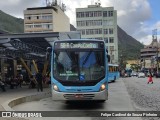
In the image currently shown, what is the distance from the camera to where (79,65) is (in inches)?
667

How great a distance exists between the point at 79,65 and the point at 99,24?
11462 centimetres

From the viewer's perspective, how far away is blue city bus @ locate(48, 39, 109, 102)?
649 inches

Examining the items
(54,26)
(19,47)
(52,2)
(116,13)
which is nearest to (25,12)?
(54,26)

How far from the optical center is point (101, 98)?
16500 mm

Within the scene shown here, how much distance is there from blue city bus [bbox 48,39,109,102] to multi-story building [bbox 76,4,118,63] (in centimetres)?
11122

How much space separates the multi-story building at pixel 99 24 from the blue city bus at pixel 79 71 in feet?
365

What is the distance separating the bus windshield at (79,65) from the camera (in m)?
16.8

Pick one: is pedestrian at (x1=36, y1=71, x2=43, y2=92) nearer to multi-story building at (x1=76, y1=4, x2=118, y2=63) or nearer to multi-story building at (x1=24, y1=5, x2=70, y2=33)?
multi-story building at (x1=24, y1=5, x2=70, y2=33)

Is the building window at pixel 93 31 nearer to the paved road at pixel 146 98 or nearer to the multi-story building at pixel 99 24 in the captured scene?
the multi-story building at pixel 99 24

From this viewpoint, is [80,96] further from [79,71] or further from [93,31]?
[93,31]

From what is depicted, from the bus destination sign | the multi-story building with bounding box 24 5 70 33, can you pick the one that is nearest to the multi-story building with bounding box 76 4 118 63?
the multi-story building with bounding box 24 5 70 33

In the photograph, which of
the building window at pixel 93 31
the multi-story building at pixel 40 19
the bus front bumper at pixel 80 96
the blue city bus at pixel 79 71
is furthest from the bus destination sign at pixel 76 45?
the building window at pixel 93 31

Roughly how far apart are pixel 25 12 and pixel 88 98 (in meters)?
110

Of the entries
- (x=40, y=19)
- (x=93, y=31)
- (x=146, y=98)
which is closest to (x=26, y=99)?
(x=146, y=98)
